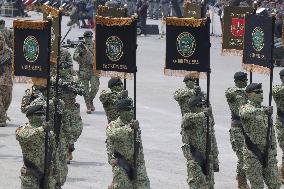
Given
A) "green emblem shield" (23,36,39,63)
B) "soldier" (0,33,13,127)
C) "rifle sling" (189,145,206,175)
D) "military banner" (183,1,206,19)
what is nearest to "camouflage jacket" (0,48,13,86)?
"soldier" (0,33,13,127)

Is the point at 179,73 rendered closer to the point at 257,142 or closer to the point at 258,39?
the point at 257,142

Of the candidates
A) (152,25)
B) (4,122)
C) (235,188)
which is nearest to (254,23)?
(235,188)

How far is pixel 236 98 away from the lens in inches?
730

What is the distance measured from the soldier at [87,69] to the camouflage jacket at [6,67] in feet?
7.10

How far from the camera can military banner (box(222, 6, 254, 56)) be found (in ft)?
64.1

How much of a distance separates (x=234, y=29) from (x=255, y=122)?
3517 millimetres

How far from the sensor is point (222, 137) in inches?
950

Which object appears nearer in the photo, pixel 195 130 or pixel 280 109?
pixel 195 130

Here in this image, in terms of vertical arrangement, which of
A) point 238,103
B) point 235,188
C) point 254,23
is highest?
point 254,23

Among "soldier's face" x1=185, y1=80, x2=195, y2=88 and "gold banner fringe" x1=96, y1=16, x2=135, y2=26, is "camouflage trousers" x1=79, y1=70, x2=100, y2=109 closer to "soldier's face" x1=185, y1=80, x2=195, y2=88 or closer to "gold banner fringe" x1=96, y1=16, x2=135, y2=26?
"soldier's face" x1=185, y1=80, x2=195, y2=88

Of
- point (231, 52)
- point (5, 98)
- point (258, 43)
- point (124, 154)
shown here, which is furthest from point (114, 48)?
point (5, 98)

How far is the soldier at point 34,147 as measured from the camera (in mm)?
14594

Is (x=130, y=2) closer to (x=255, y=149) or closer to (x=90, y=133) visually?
(x=90, y=133)

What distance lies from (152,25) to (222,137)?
30019 millimetres
